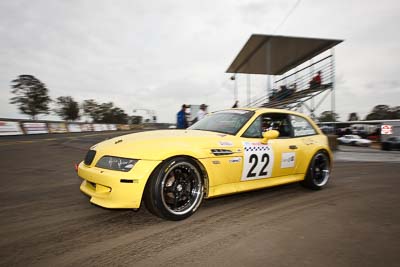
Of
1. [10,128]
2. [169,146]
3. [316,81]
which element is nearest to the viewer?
[169,146]

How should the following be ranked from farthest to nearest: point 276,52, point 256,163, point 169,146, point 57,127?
point 57,127 → point 276,52 → point 256,163 → point 169,146

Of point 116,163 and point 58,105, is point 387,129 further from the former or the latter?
point 58,105

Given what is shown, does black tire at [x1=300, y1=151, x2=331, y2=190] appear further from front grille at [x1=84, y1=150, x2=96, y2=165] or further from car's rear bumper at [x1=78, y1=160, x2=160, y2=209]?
front grille at [x1=84, y1=150, x2=96, y2=165]

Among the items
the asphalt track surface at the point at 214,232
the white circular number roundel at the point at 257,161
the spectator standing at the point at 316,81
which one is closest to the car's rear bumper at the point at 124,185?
the asphalt track surface at the point at 214,232

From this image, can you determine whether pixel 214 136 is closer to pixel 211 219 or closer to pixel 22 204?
pixel 211 219

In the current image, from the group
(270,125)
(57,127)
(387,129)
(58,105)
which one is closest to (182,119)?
(270,125)

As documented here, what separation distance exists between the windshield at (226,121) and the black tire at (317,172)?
1.54 meters

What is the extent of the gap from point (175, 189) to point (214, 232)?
670 mm

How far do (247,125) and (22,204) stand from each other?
322cm

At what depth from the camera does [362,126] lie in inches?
803

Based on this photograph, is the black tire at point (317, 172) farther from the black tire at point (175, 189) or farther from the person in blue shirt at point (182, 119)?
the person in blue shirt at point (182, 119)

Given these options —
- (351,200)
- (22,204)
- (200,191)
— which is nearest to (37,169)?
(22,204)

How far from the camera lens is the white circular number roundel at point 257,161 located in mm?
3543

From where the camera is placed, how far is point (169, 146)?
2953mm
